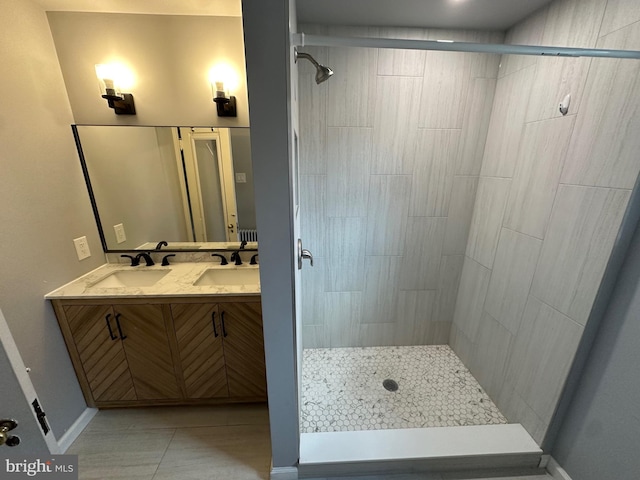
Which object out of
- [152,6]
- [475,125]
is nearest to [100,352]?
[152,6]

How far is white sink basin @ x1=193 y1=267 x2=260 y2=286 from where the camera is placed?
5.77ft

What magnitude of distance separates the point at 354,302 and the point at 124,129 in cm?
205

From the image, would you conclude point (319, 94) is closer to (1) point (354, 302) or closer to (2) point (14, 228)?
(1) point (354, 302)

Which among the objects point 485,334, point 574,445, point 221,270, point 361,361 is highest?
point 221,270

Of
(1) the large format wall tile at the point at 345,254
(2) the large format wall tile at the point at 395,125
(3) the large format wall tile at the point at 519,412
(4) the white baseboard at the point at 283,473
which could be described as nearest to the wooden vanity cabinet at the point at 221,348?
(4) the white baseboard at the point at 283,473

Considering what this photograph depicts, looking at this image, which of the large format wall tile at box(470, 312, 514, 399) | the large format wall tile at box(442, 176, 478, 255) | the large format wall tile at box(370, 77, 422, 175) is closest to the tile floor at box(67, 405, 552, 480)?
the large format wall tile at box(470, 312, 514, 399)

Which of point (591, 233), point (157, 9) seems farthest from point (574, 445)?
point (157, 9)

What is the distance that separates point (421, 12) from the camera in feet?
4.60

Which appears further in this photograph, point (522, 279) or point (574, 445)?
point (522, 279)

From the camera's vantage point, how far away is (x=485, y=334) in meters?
1.78

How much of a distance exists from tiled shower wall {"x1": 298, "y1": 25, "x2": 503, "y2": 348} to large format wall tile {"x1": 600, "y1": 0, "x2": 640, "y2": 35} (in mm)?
624

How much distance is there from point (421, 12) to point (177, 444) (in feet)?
9.42

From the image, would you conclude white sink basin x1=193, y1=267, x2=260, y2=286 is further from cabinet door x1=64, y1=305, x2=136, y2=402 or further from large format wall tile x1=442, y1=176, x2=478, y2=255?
large format wall tile x1=442, y1=176, x2=478, y2=255

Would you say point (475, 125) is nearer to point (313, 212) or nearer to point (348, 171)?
point (348, 171)
